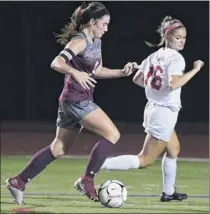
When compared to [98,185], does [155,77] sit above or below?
above

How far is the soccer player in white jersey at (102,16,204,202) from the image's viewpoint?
7512 mm

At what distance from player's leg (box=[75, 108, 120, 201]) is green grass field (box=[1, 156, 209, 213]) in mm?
2567

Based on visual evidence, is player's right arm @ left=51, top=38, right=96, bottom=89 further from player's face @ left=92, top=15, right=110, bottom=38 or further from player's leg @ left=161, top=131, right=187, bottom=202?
player's leg @ left=161, top=131, right=187, bottom=202

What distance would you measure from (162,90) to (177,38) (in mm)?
682

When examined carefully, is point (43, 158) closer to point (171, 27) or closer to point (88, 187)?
point (88, 187)

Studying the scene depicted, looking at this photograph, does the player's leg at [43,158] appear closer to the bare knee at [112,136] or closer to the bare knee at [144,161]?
the bare knee at [112,136]

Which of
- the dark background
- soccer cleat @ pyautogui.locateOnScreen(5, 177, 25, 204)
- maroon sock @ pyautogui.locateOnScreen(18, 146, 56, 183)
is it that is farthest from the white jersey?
the dark background

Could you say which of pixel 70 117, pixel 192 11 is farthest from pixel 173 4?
pixel 70 117

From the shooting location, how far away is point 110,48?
21125mm

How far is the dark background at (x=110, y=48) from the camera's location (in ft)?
68.8

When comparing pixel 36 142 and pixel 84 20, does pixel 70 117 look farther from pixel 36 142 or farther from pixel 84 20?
pixel 36 142

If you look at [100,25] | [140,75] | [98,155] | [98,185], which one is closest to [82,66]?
[100,25]

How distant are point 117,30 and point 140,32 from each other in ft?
1.97

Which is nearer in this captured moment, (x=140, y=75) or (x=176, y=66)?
(x=176, y=66)
